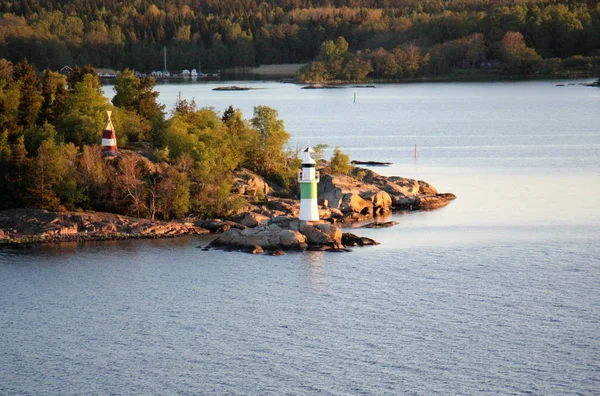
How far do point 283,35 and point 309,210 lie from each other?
15342cm

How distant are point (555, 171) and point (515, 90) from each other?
80961 mm

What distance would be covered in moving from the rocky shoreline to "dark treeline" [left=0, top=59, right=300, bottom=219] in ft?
2.77

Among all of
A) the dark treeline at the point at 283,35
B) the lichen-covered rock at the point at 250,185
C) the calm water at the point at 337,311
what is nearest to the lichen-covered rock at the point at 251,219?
the calm water at the point at 337,311

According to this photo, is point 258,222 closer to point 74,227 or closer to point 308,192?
point 308,192

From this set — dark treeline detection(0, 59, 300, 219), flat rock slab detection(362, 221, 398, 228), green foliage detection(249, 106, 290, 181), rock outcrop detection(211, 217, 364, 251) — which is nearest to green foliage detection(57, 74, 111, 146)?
dark treeline detection(0, 59, 300, 219)

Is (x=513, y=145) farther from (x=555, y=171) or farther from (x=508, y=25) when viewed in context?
(x=508, y=25)

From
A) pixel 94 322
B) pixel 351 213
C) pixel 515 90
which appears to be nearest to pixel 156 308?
pixel 94 322

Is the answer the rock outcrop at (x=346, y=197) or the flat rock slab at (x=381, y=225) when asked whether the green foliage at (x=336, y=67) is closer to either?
the rock outcrop at (x=346, y=197)

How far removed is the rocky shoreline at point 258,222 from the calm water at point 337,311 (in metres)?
0.93

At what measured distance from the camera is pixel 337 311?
1099 inches

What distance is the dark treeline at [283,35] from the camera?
157 m

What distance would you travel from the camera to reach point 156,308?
28406 millimetres

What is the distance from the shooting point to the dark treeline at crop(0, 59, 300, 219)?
38344 mm

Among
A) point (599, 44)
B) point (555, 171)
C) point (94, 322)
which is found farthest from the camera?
point (599, 44)
